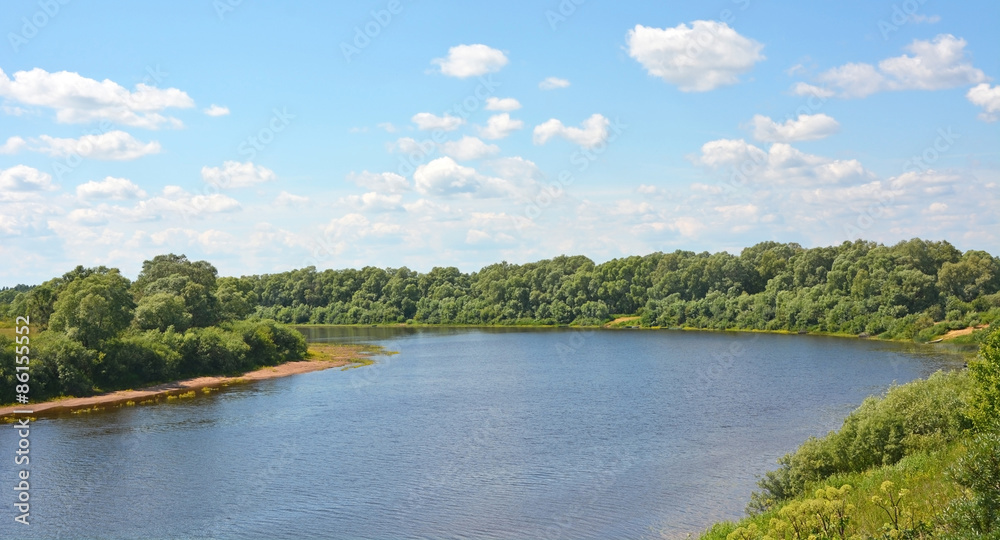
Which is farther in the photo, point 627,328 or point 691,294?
point 691,294

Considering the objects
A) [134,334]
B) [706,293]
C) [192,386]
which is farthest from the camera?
[706,293]

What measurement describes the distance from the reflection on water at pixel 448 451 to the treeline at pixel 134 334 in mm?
7100

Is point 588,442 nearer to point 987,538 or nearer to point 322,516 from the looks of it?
point 322,516

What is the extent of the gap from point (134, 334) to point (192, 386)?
30.8 ft

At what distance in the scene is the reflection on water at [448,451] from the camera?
3091cm

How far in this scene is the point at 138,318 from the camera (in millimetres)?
78188

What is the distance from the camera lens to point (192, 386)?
71375 mm

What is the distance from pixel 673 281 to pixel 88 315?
383ft

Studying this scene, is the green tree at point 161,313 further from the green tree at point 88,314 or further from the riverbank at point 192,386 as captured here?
the green tree at point 88,314

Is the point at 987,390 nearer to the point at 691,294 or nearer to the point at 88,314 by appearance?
the point at 88,314

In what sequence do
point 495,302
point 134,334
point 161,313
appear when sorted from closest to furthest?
point 134,334
point 161,313
point 495,302

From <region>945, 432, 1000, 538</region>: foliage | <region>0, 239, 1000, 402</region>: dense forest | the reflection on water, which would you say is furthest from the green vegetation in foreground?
<region>0, 239, 1000, 402</region>: dense forest

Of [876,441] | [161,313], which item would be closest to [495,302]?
[161,313]

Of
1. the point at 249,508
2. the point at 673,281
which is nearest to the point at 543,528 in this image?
the point at 249,508
